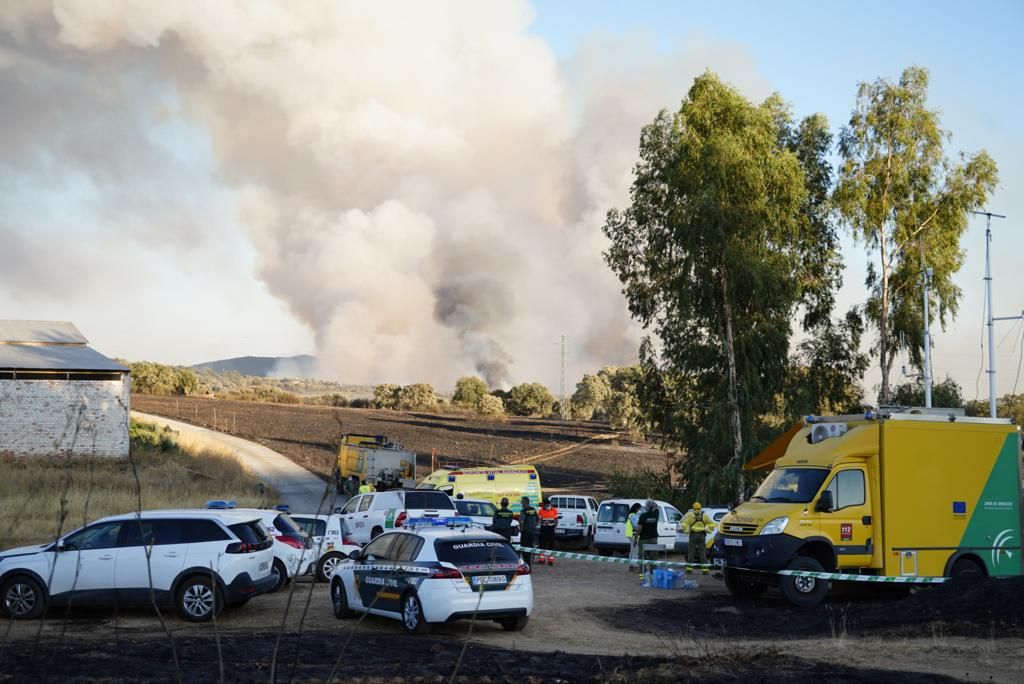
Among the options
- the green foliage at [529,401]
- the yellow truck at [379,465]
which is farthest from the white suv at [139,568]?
the green foliage at [529,401]

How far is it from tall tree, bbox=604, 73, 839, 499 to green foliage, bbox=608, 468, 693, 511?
2431mm

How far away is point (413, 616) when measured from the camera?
14422mm

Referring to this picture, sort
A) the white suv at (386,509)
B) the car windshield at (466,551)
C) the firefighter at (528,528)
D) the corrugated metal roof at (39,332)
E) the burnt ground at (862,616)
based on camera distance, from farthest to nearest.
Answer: the corrugated metal roof at (39,332) < the firefighter at (528,528) < the white suv at (386,509) < the car windshield at (466,551) < the burnt ground at (862,616)

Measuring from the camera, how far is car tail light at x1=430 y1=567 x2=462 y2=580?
14.2 meters

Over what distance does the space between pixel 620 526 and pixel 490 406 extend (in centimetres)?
8463

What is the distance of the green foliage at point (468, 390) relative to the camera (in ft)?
420

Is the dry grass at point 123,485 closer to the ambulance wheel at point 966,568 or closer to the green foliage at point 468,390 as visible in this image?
the ambulance wheel at point 966,568

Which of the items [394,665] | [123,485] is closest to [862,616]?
[394,665]

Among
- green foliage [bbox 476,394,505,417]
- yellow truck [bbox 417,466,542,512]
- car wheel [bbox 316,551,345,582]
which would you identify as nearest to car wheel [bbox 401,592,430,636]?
car wheel [bbox 316,551,345,582]

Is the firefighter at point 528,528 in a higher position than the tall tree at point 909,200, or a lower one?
lower

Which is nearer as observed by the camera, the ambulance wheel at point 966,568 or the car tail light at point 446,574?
the car tail light at point 446,574

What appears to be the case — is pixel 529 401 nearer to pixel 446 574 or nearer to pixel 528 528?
pixel 528 528

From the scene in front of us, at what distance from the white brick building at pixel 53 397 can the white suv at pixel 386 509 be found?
946 inches

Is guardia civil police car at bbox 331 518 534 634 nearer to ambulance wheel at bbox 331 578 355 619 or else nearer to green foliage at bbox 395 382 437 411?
→ ambulance wheel at bbox 331 578 355 619
